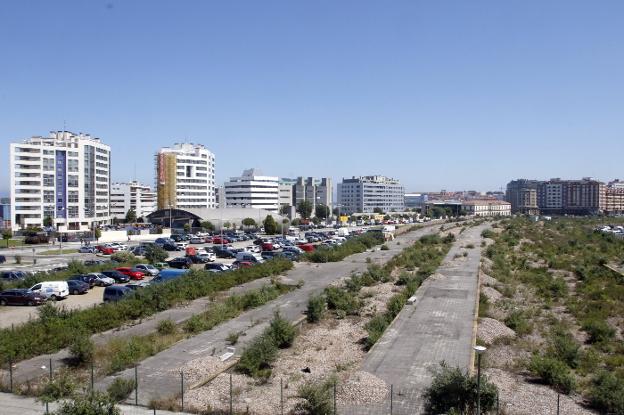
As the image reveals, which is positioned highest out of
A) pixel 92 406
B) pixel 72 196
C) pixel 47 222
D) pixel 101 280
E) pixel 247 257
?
pixel 72 196

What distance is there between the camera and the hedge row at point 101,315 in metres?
17.4

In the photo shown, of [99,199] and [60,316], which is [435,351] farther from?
[99,199]

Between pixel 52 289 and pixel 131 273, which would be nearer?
→ pixel 52 289

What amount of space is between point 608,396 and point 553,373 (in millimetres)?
1887

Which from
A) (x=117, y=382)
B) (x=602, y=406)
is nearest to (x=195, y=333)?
(x=117, y=382)

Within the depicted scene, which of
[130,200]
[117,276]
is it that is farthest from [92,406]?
[130,200]

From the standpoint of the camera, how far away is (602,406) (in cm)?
1288

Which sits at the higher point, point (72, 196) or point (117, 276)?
point (72, 196)

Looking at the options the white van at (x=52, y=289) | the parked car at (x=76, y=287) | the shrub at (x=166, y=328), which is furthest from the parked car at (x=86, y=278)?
the shrub at (x=166, y=328)

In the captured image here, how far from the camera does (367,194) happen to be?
18350cm

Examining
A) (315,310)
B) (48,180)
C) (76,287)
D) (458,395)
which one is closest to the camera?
(458,395)

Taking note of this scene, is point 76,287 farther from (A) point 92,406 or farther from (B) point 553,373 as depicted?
(B) point 553,373

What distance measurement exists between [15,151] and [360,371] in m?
81.0

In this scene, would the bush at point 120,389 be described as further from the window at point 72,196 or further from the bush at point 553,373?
the window at point 72,196
